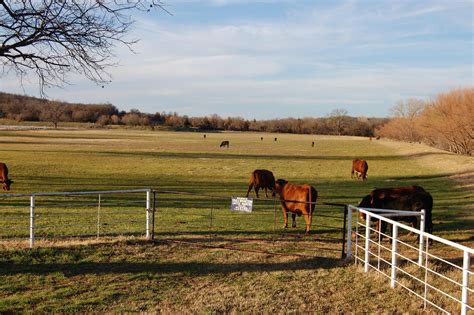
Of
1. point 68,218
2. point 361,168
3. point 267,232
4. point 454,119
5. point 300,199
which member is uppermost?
point 454,119

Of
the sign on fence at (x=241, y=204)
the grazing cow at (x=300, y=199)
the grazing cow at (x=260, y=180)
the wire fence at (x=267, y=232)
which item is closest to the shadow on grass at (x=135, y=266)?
the wire fence at (x=267, y=232)

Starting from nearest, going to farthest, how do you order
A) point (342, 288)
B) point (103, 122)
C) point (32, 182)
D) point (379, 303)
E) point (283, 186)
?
point (379, 303) → point (342, 288) → point (283, 186) → point (32, 182) → point (103, 122)

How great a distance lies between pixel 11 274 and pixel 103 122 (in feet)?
517

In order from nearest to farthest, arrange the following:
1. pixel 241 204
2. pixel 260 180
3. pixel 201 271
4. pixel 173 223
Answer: pixel 201 271, pixel 241 204, pixel 173 223, pixel 260 180

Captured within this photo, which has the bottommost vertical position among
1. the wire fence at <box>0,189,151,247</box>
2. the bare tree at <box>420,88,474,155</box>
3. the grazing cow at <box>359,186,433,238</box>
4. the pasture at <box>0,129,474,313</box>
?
the wire fence at <box>0,189,151,247</box>

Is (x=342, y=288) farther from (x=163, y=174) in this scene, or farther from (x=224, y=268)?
(x=163, y=174)

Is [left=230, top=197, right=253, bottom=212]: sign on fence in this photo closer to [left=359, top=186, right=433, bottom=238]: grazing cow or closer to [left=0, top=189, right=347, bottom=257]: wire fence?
[left=0, top=189, right=347, bottom=257]: wire fence

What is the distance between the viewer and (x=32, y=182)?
2345 centimetres

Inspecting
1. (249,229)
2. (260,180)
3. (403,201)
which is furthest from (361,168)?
(249,229)

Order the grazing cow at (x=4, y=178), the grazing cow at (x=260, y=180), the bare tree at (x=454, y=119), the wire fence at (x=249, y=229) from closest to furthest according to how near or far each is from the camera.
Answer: the wire fence at (x=249, y=229) < the grazing cow at (x=260, y=180) < the grazing cow at (x=4, y=178) < the bare tree at (x=454, y=119)

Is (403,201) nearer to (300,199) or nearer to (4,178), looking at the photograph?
(300,199)

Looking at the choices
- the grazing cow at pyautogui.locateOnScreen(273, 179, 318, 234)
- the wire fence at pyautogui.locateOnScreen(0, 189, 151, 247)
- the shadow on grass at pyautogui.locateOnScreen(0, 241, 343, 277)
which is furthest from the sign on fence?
the grazing cow at pyautogui.locateOnScreen(273, 179, 318, 234)

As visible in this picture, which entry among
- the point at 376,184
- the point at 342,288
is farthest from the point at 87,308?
the point at 376,184

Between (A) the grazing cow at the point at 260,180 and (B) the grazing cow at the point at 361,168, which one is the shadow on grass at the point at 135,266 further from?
(B) the grazing cow at the point at 361,168
